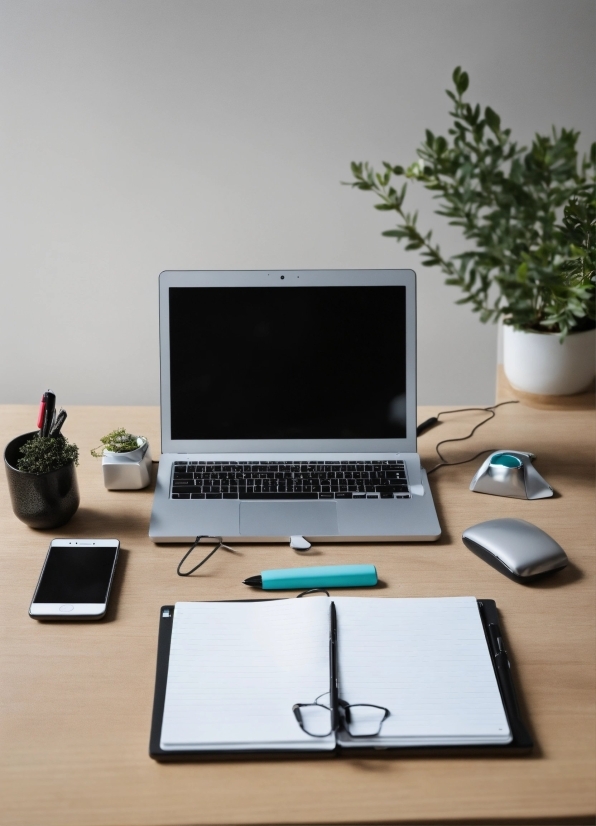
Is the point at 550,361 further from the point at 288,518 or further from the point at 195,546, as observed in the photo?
the point at 195,546

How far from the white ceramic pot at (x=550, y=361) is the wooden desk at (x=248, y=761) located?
0.26 m

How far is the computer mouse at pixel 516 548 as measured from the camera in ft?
3.60

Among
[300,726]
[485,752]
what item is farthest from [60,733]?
[485,752]

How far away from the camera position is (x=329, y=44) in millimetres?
2100

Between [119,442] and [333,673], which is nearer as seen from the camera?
[333,673]

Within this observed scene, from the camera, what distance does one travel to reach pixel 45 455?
3.93ft

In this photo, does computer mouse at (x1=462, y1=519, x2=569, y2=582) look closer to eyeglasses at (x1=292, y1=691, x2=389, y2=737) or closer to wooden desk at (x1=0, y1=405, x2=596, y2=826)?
wooden desk at (x1=0, y1=405, x2=596, y2=826)

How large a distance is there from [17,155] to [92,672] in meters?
1.72

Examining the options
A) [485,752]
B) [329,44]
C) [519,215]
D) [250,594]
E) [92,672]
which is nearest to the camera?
[519,215]

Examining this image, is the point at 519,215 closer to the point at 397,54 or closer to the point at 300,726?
the point at 300,726

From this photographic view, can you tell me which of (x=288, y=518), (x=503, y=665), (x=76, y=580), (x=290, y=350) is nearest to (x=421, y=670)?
(x=503, y=665)

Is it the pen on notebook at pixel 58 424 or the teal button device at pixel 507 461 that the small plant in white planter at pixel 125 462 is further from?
the teal button device at pixel 507 461

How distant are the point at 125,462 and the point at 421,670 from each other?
61 centimetres

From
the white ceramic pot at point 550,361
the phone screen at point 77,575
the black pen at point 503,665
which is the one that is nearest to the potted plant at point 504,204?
the black pen at point 503,665
